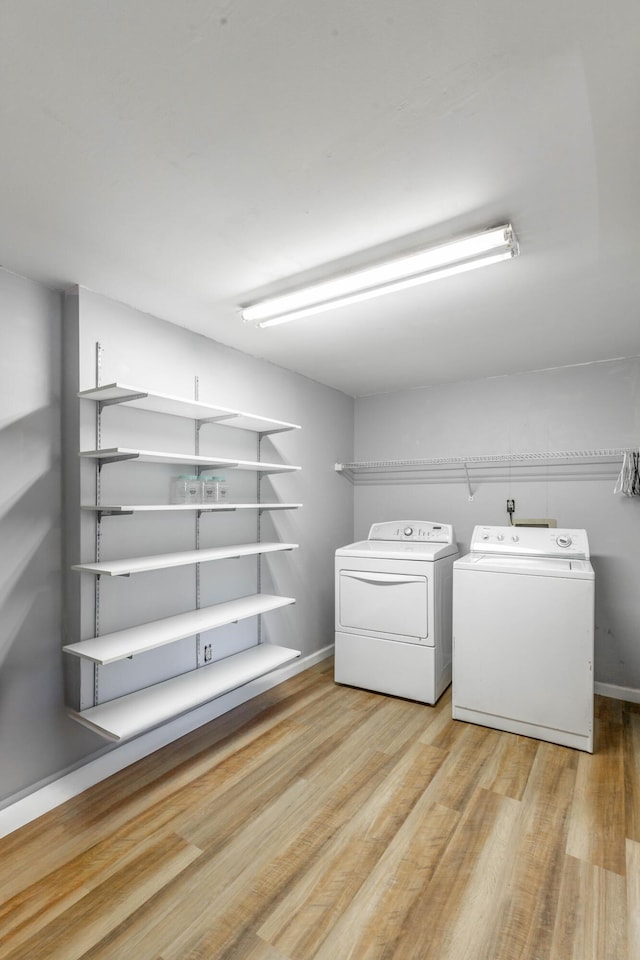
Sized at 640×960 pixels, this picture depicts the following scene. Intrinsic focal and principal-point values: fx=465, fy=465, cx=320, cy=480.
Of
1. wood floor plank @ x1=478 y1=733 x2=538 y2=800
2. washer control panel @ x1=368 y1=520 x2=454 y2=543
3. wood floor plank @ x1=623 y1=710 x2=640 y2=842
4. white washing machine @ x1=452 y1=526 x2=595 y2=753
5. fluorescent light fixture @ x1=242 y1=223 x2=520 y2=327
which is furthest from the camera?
washer control panel @ x1=368 y1=520 x2=454 y2=543

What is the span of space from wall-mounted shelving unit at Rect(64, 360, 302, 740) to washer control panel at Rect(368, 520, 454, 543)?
3.76ft

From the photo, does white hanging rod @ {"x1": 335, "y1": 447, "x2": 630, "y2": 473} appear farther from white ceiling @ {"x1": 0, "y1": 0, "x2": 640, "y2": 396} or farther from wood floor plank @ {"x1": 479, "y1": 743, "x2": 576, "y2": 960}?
wood floor plank @ {"x1": 479, "y1": 743, "x2": 576, "y2": 960}

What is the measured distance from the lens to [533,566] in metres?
2.53

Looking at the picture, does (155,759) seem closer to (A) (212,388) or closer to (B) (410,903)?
(B) (410,903)

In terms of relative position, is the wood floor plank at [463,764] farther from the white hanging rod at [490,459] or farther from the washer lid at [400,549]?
the white hanging rod at [490,459]

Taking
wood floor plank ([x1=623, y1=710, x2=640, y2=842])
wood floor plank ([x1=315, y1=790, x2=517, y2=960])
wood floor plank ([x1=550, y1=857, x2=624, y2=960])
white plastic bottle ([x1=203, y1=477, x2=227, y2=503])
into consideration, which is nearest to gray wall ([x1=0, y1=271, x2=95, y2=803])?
white plastic bottle ([x1=203, y1=477, x2=227, y2=503])

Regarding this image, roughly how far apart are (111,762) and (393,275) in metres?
Result: 2.47

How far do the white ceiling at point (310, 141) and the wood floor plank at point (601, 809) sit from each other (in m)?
2.21

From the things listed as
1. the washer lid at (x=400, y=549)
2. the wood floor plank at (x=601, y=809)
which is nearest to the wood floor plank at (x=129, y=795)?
the washer lid at (x=400, y=549)

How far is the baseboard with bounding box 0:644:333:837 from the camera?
1827mm

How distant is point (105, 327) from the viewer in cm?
214

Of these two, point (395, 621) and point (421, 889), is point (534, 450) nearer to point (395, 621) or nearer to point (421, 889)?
point (395, 621)

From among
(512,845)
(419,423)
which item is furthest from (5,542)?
(419,423)

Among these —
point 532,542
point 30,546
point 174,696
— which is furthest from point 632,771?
point 30,546
